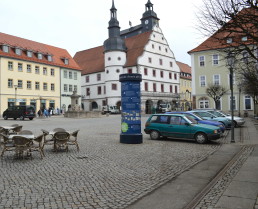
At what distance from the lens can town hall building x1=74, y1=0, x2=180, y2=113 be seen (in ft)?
201

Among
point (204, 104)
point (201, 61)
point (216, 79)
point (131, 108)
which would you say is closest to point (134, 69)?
point (201, 61)

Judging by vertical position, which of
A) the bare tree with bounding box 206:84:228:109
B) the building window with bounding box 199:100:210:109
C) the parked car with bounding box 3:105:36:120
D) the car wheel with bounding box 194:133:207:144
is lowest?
the car wheel with bounding box 194:133:207:144

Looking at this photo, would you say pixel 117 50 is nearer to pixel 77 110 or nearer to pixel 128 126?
pixel 77 110

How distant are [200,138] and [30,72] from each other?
1712 inches

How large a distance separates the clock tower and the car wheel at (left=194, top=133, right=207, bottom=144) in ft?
212

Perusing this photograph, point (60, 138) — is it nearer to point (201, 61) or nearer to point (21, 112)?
point (21, 112)

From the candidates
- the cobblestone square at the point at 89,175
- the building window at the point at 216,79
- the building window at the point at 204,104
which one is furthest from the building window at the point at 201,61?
the cobblestone square at the point at 89,175

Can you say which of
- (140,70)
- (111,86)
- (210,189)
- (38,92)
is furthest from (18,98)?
(210,189)

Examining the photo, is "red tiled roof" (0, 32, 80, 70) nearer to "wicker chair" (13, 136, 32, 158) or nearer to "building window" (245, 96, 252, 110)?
"building window" (245, 96, 252, 110)

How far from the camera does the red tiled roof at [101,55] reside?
6166cm

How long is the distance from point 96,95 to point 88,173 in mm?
60359

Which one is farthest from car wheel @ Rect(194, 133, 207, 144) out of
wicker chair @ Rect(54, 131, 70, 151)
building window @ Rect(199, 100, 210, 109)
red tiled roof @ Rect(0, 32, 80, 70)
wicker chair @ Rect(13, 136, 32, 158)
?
red tiled roof @ Rect(0, 32, 80, 70)

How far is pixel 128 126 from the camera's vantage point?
1371 cm

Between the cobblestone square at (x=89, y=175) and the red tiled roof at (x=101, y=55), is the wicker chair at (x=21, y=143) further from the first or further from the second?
the red tiled roof at (x=101, y=55)
